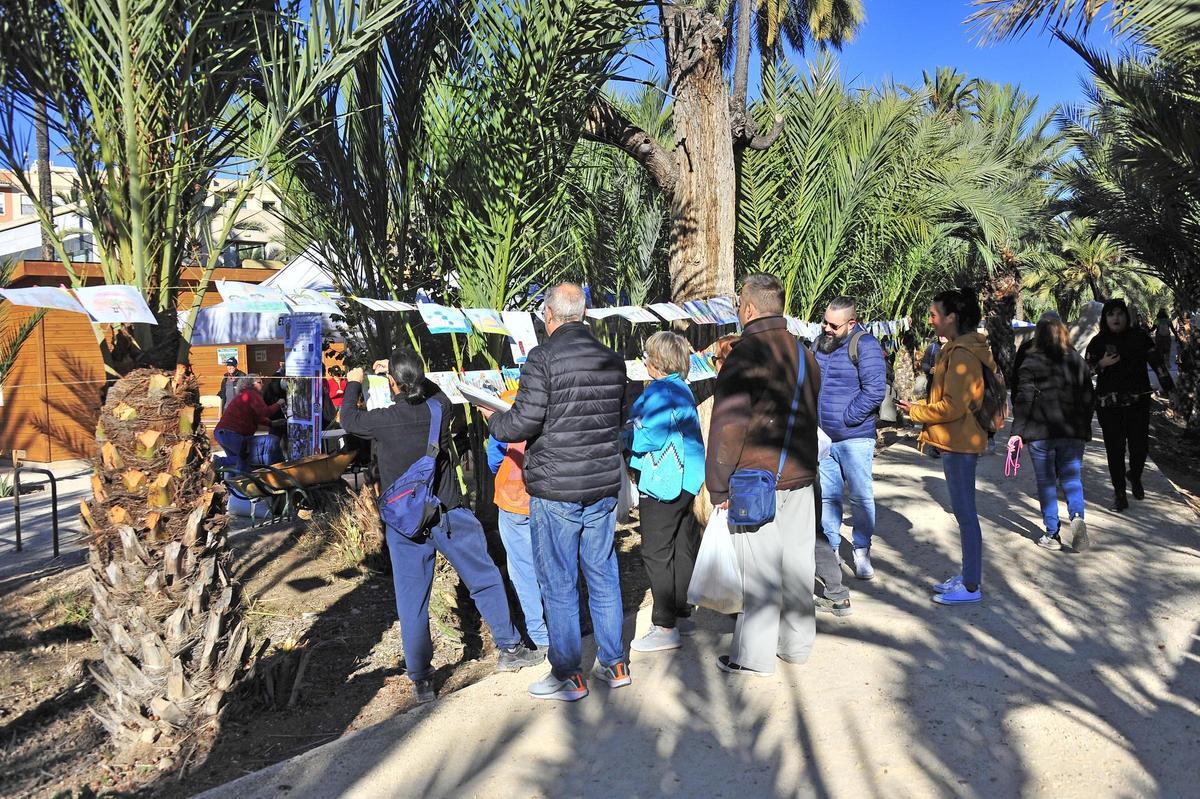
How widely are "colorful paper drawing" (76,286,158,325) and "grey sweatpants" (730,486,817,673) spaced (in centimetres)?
271

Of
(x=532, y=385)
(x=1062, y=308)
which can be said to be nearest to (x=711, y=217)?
(x=532, y=385)

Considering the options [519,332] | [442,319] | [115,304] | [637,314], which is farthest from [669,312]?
[115,304]

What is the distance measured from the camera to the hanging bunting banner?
4.99 meters

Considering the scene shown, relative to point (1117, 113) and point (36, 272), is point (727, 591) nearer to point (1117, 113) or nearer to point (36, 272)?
point (1117, 113)

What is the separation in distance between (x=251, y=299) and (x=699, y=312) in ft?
10.6

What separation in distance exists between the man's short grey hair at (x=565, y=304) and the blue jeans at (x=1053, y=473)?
12.9ft

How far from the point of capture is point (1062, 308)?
1244 inches

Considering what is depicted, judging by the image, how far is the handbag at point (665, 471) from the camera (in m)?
4.34

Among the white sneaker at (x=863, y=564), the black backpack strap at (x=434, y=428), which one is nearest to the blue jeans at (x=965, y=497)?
the white sneaker at (x=863, y=564)

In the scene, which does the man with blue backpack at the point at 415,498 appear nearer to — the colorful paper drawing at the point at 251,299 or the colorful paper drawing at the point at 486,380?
the colorful paper drawing at the point at 486,380

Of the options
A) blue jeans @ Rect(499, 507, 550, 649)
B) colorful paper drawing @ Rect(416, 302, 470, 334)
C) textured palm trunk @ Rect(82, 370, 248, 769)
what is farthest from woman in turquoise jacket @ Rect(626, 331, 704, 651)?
textured palm trunk @ Rect(82, 370, 248, 769)

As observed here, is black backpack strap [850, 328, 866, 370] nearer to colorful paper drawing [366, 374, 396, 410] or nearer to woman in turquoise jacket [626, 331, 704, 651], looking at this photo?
woman in turquoise jacket [626, 331, 704, 651]

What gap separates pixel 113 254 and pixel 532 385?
79.8 inches

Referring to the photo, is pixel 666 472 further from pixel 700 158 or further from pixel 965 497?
pixel 700 158
